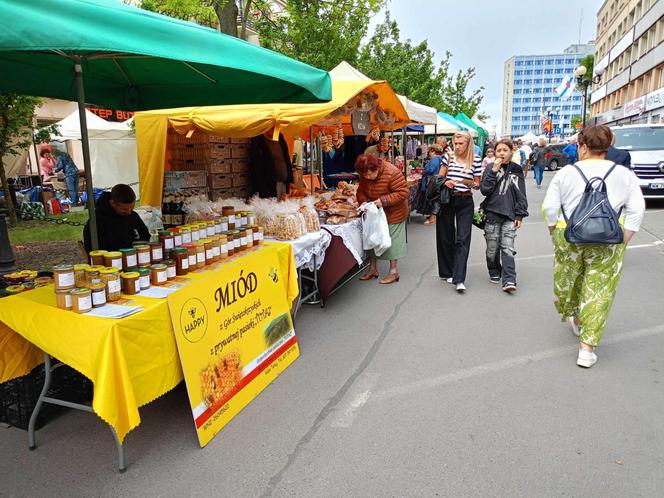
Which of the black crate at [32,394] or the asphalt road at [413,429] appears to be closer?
the asphalt road at [413,429]

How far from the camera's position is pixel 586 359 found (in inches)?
151

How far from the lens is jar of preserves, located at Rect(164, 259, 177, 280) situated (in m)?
3.15

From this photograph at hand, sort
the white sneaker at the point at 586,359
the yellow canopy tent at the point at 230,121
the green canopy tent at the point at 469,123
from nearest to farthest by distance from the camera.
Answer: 1. the white sneaker at the point at 586,359
2. the yellow canopy tent at the point at 230,121
3. the green canopy tent at the point at 469,123

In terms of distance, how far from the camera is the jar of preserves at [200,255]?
3.44 m

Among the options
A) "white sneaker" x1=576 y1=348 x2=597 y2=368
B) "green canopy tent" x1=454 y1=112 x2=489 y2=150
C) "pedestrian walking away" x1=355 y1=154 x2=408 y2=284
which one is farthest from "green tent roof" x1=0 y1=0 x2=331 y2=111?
"green canopy tent" x1=454 y1=112 x2=489 y2=150

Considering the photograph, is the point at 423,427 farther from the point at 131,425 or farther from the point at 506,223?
the point at 506,223

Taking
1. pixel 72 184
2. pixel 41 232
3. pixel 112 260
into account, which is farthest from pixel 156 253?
pixel 72 184

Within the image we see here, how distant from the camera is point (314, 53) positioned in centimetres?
1503

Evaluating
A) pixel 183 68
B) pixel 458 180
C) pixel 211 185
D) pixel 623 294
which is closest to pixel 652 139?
pixel 623 294

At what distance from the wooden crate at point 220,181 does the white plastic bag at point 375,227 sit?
1962 mm

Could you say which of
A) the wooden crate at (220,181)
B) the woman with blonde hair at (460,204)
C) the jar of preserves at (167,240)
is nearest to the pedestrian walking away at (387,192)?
the woman with blonde hair at (460,204)

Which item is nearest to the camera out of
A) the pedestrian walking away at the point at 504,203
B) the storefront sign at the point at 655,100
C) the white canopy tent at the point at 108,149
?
the pedestrian walking away at the point at 504,203

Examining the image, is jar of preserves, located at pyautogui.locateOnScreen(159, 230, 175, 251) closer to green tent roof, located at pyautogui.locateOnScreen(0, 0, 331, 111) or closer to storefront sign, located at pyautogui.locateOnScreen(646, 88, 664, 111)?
green tent roof, located at pyautogui.locateOnScreen(0, 0, 331, 111)

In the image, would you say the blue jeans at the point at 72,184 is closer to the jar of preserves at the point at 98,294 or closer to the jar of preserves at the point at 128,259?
the jar of preserves at the point at 128,259
